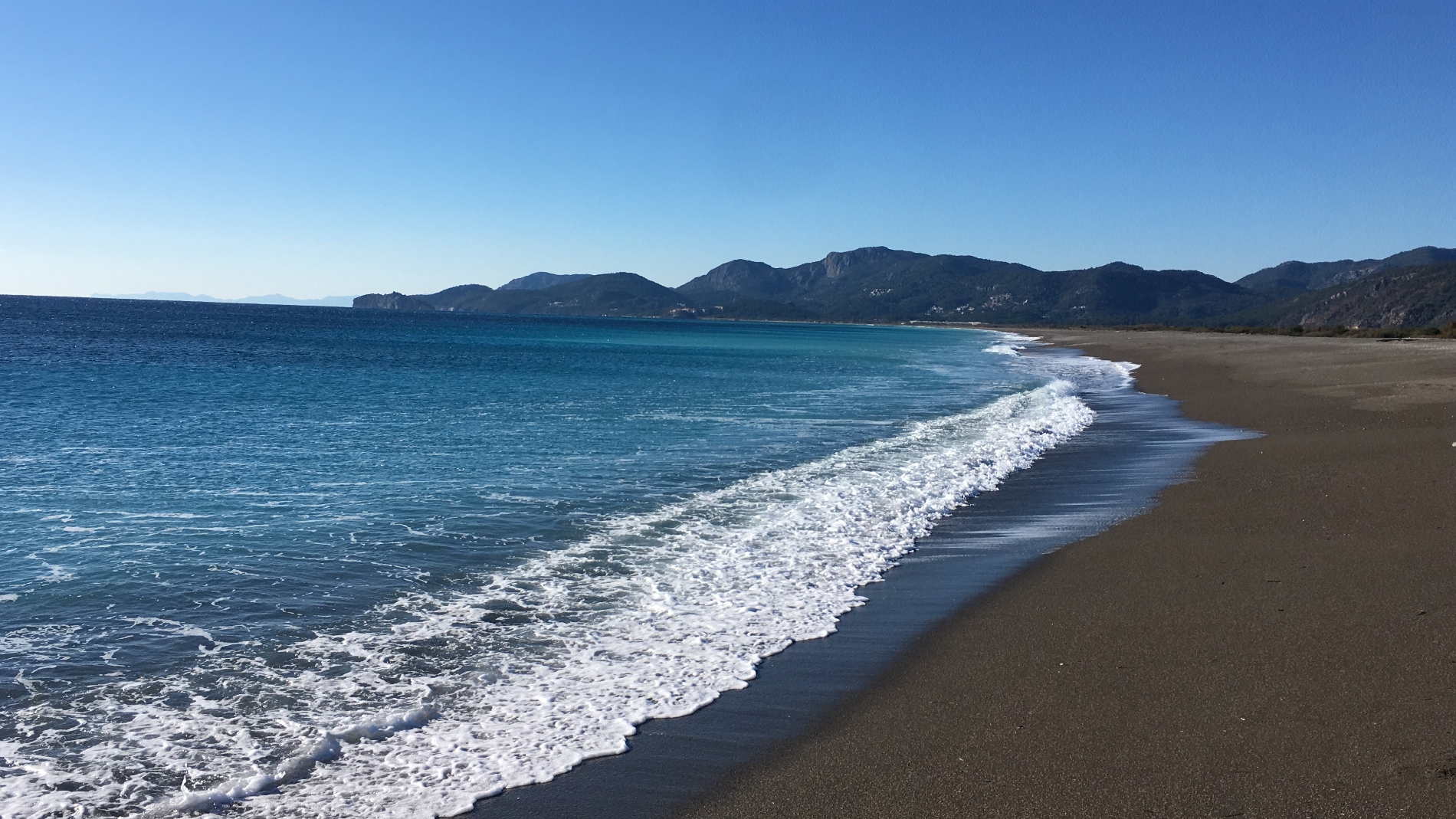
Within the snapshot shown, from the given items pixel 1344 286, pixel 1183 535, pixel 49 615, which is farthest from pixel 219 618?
pixel 1344 286

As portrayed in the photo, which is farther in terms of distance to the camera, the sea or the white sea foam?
the sea

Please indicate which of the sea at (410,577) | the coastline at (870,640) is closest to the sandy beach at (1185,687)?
the coastline at (870,640)

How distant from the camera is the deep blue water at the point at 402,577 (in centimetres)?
560

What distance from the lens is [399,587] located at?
9.20m

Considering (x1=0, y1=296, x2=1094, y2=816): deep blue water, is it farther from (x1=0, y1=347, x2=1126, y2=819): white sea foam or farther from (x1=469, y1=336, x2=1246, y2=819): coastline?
(x1=469, y1=336, x2=1246, y2=819): coastline

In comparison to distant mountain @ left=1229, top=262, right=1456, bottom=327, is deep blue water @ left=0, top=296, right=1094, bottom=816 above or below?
below

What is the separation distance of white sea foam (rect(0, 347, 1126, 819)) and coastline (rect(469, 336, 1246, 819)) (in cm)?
19

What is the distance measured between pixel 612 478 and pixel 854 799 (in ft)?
36.2

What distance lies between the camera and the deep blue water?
5.60m

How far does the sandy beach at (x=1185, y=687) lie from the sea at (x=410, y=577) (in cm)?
114

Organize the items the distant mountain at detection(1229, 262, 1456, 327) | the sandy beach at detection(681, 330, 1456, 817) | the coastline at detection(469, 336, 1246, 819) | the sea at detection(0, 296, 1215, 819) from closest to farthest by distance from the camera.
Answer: the sandy beach at detection(681, 330, 1456, 817)
the coastline at detection(469, 336, 1246, 819)
the sea at detection(0, 296, 1215, 819)
the distant mountain at detection(1229, 262, 1456, 327)

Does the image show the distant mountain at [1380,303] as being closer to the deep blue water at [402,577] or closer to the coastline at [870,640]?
the coastline at [870,640]

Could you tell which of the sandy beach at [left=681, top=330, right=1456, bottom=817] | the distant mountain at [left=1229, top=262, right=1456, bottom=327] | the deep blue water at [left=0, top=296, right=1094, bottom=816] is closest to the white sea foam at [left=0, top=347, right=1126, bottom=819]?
the deep blue water at [left=0, top=296, right=1094, bottom=816]

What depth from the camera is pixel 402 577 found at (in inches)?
376
